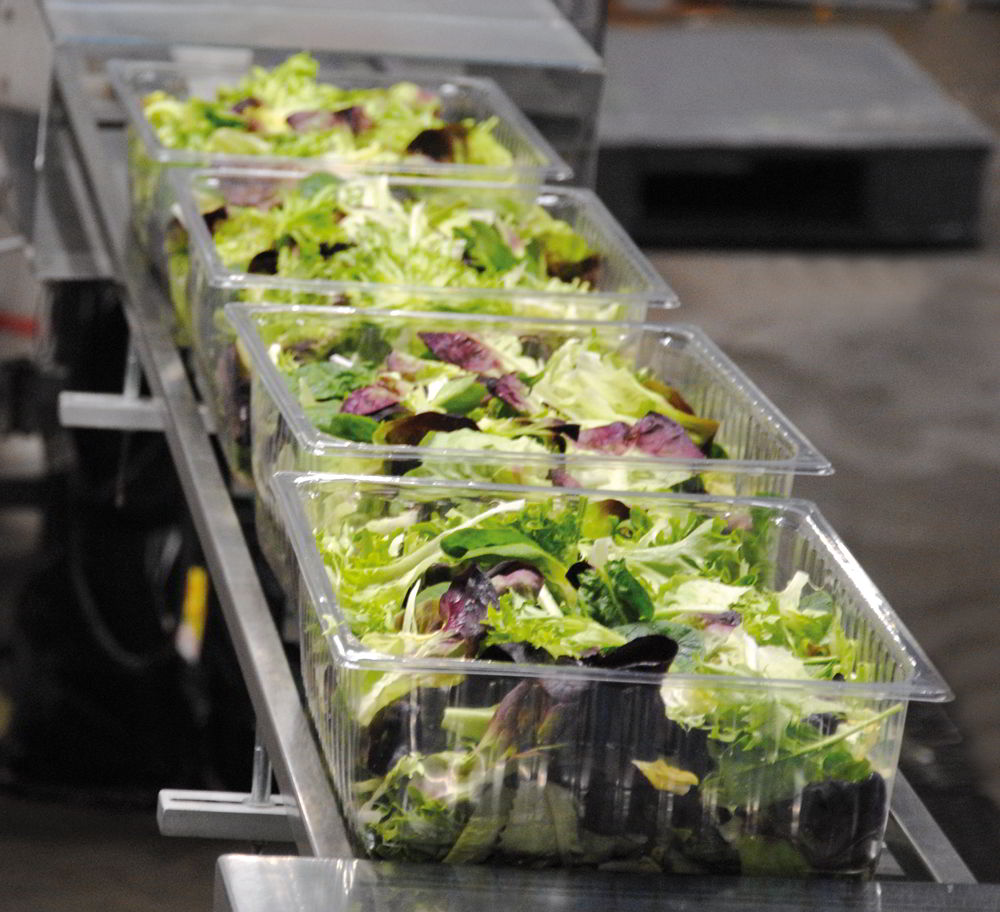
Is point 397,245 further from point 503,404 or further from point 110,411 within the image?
point 110,411

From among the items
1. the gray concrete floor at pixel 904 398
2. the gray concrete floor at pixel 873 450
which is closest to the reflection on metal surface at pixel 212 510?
the gray concrete floor at pixel 873 450

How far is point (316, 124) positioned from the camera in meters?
2.28

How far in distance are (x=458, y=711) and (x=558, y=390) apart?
0.58 meters

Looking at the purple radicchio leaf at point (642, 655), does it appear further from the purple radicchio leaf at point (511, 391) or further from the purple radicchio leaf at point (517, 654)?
the purple radicchio leaf at point (511, 391)

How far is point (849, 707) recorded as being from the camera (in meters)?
1.07

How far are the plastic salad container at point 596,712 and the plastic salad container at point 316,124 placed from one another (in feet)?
3.35

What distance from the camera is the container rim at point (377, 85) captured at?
6.87 ft

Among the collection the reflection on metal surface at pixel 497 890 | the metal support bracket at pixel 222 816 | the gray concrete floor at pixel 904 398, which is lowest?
the gray concrete floor at pixel 904 398

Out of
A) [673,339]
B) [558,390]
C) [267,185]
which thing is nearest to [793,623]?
[558,390]

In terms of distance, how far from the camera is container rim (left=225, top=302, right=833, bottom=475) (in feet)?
4.57

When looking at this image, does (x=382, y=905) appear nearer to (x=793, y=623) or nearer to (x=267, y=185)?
(x=793, y=623)

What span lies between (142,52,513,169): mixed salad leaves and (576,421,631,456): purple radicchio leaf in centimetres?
79

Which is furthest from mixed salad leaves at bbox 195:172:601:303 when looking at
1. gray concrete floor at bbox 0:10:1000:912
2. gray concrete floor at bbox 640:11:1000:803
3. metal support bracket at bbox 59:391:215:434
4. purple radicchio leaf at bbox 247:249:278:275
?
gray concrete floor at bbox 640:11:1000:803

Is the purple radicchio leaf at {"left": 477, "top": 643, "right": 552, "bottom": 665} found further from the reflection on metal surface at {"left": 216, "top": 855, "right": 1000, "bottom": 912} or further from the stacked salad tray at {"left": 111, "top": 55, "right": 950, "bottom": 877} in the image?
the reflection on metal surface at {"left": 216, "top": 855, "right": 1000, "bottom": 912}
